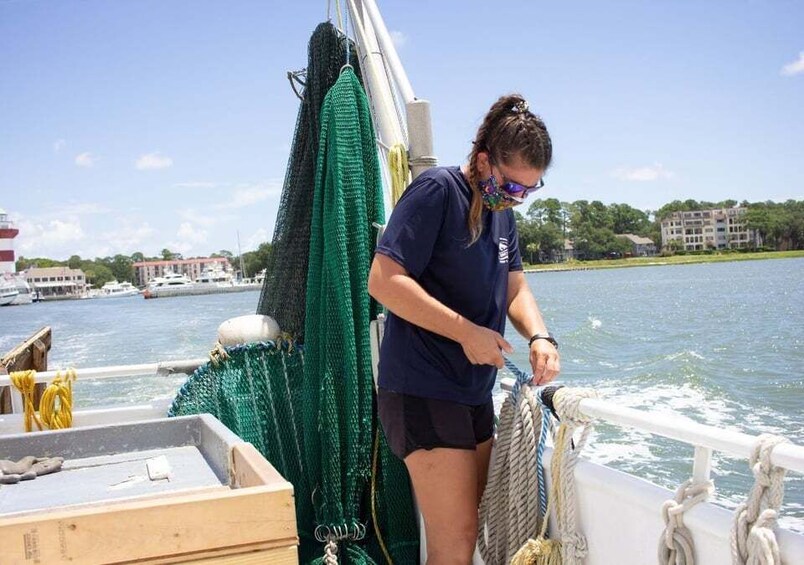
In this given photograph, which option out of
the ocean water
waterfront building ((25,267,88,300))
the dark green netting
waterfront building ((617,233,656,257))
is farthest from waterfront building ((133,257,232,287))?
the dark green netting

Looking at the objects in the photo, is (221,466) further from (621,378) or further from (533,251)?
(533,251)

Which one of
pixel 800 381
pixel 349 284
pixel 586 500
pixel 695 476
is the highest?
pixel 349 284

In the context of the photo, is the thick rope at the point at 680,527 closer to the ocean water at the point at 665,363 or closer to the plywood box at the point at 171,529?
the plywood box at the point at 171,529

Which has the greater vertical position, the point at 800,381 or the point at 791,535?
the point at 791,535

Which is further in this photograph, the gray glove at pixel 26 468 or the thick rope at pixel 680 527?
the gray glove at pixel 26 468

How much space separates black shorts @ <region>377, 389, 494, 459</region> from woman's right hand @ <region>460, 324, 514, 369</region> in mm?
179

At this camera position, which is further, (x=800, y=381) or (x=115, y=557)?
(x=800, y=381)

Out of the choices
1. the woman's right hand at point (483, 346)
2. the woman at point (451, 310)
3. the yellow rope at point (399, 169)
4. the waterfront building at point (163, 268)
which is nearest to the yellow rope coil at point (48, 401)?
the yellow rope at point (399, 169)

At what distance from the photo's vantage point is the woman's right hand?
79.8 inches

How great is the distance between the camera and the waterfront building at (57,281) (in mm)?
134375

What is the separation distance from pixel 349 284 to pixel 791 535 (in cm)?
195

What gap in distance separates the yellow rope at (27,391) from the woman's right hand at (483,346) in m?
2.04

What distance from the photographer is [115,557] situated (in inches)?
64.1

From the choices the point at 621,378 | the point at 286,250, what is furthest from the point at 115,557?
the point at 621,378
